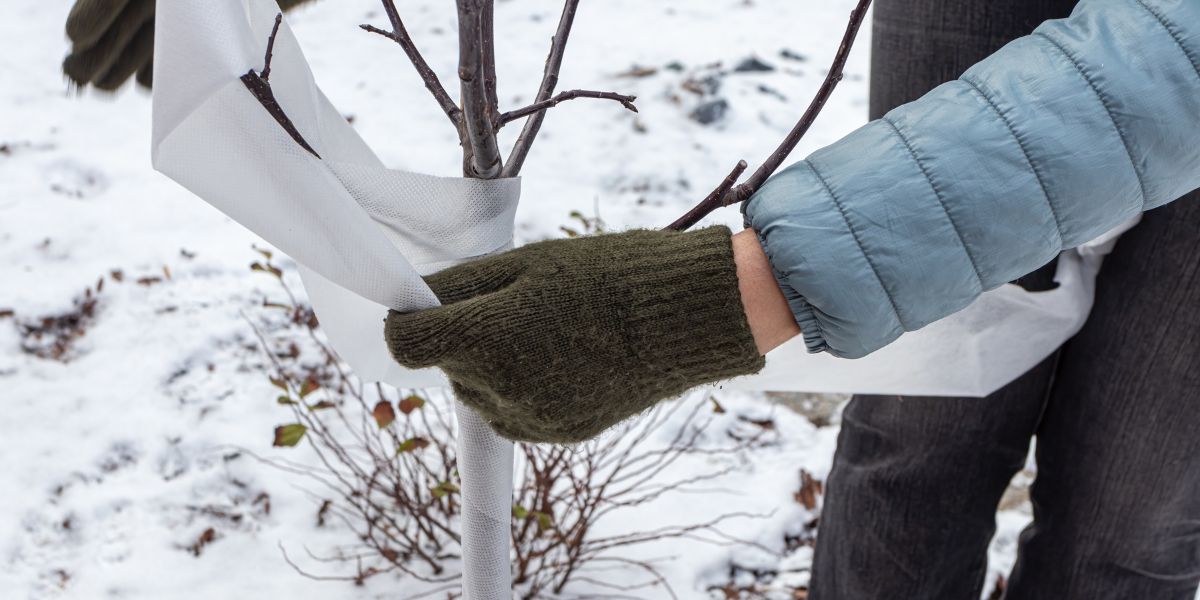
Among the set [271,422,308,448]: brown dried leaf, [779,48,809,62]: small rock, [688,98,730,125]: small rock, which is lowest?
[271,422,308,448]: brown dried leaf

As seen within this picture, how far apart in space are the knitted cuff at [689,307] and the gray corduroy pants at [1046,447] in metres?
0.58

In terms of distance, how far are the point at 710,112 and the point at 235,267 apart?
70.3 inches

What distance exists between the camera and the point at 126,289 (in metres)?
2.63

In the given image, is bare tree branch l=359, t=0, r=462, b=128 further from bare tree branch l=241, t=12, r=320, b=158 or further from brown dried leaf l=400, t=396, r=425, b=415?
brown dried leaf l=400, t=396, r=425, b=415

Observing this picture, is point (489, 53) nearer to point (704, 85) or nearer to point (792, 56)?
point (704, 85)

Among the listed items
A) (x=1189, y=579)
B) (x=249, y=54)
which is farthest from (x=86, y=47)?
(x=1189, y=579)

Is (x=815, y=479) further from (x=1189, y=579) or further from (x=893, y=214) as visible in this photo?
(x=893, y=214)

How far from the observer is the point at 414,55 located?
1017mm

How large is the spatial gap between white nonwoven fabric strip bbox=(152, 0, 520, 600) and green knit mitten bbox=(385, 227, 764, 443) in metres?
0.08

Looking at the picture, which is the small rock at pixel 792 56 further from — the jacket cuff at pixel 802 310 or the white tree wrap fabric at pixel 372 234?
the jacket cuff at pixel 802 310

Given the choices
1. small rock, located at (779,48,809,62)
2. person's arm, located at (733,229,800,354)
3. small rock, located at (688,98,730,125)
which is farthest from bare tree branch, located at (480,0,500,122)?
small rock, located at (779,48,809,62)

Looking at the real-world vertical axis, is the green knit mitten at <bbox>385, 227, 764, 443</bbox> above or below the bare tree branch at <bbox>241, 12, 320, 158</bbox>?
below

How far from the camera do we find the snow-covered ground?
1918mm

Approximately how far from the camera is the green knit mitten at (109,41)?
0.92 m
